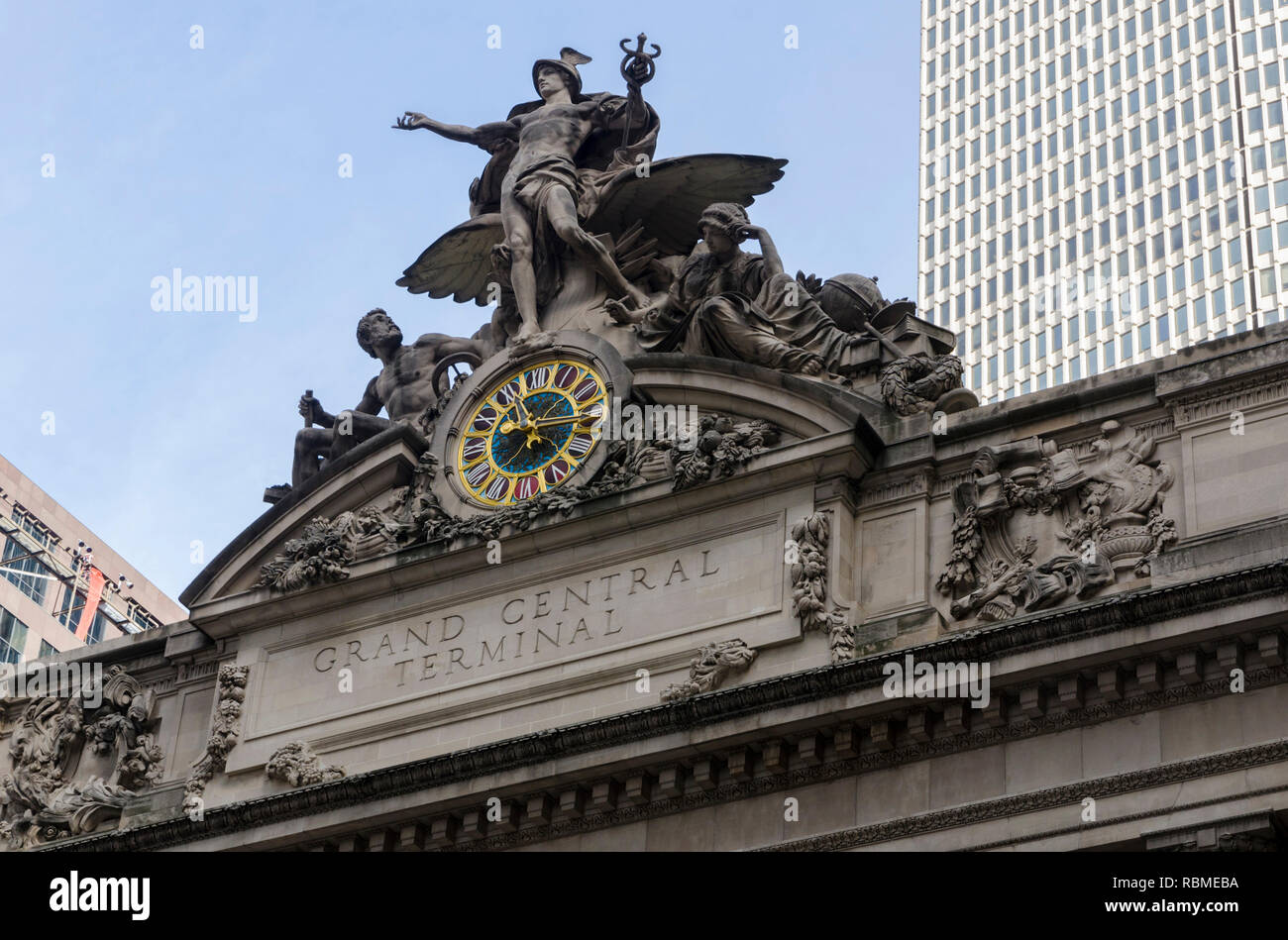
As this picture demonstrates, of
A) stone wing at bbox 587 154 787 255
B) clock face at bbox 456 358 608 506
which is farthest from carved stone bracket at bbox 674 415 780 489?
stone wing at bbox 587 154 787 255

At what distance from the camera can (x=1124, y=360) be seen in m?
68.2

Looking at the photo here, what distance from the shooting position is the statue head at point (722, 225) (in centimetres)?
3428

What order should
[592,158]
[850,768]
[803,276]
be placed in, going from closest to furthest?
[850,768] < [803,276] < [592,158]

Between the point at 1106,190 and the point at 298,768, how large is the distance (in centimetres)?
4365

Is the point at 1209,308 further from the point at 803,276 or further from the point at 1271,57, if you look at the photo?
the point at 803,276

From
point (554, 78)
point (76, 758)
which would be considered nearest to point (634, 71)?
point (554, 78)

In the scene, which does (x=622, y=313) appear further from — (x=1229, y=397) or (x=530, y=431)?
(x=1229, y=397)

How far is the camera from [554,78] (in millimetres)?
38500

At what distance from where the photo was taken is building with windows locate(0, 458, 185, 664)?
69562mm

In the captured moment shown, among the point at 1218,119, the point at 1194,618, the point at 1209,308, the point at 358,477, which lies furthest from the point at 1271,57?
the point at 1194,618

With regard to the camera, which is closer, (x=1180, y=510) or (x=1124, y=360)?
(x=1180, y=510)

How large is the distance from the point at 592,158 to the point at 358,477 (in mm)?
6201
